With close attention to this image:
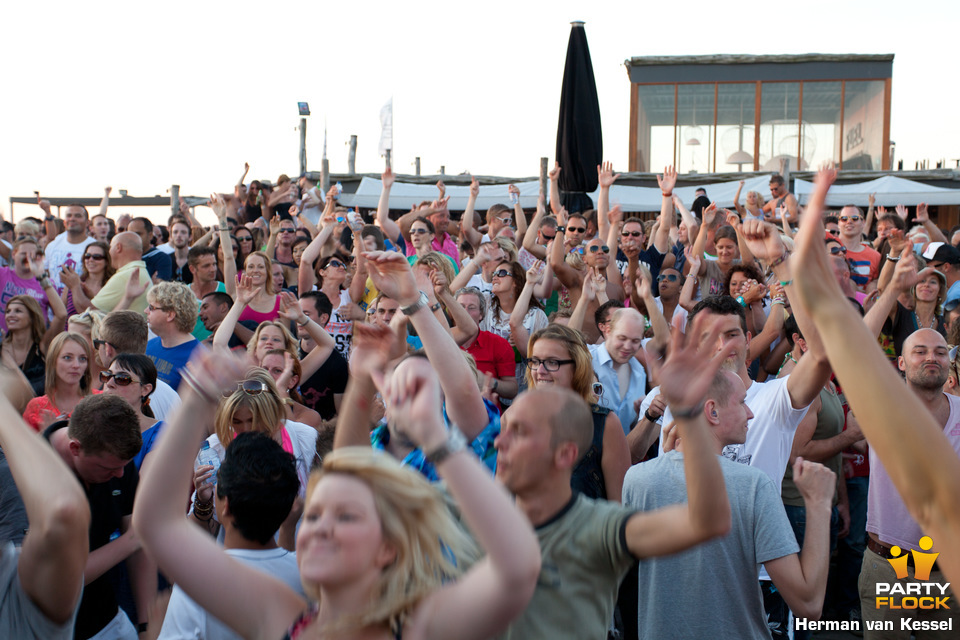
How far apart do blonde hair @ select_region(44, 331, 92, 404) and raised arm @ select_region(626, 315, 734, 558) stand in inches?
139

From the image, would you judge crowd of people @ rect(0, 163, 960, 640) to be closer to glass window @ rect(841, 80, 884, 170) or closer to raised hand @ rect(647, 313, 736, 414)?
raised hand @ rect(647, 313, 736, 414)

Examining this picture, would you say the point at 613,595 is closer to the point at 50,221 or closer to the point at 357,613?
the point at 357,613

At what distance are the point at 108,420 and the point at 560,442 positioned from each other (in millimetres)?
1750

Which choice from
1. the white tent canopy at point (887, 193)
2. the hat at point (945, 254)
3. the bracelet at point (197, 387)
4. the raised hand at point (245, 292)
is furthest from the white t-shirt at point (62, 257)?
the white tent canopy at point (887, 193)


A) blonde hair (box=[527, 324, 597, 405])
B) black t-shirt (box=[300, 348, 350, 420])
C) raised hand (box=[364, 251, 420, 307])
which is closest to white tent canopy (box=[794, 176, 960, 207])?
black t-shirt (box=[300, 348, 350, 420])

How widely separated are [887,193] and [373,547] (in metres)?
15.0

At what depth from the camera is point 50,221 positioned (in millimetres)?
11875

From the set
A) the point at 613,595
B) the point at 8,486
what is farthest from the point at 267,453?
the point at 613,595

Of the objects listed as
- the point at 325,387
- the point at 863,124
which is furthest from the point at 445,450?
the point at 863,124

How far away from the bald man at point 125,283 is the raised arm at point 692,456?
560 cm

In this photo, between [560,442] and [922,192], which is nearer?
[560,442]

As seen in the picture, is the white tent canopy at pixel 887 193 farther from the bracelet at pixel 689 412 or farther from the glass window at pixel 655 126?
the bracelet at pixel 689 412

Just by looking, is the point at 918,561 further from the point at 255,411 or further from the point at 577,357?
the point at 255,411

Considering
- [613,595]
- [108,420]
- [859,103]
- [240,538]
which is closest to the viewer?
[613,595]
